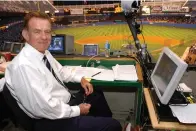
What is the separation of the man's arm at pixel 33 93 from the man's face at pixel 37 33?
250 mm

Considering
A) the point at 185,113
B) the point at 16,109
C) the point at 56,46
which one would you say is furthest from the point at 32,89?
the point at 56,46

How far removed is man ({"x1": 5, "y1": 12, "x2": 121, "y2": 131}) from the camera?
105 cm


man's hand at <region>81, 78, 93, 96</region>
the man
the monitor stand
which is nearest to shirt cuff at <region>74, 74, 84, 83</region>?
man's hand at <region>81, 78, 93, 96</region>

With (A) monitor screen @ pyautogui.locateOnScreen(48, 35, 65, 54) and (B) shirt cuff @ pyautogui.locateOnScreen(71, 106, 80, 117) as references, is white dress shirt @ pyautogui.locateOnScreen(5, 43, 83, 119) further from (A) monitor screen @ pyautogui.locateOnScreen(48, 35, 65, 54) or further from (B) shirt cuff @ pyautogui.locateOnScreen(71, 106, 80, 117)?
(A) monitor screen @ pyautogui.locateOnScreen(48, 35, 65, 54)

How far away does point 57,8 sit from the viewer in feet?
9.59

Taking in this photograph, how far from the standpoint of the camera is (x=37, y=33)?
1.24m

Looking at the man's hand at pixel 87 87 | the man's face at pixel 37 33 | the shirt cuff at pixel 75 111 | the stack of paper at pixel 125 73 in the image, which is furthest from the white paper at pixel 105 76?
the man's face at pixel 37 33

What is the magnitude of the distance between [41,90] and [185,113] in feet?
2.75

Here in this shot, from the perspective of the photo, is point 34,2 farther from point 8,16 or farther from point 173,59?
point 173,59

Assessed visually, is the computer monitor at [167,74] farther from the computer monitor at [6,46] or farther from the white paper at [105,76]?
the computer monitor at [6,46]

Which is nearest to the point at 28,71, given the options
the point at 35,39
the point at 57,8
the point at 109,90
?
the point at 35,39

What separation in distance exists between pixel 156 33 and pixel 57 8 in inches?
89.4

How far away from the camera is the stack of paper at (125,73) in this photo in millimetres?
1626

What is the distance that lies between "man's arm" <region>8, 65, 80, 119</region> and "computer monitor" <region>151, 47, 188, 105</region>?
25.4 inches
